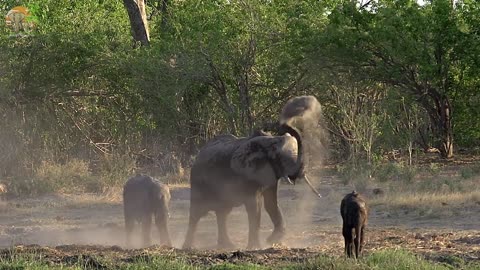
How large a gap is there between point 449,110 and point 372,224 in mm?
10500

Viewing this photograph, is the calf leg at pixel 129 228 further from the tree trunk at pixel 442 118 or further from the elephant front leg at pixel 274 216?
the tree trunk at pixel 442 118

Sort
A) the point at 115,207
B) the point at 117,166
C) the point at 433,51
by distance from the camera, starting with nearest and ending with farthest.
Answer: the point at 115,207 → the point at 117,166 → the point at 433,51

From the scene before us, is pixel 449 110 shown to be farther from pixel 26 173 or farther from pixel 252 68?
pixel 26 173

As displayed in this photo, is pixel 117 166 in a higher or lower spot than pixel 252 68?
lower

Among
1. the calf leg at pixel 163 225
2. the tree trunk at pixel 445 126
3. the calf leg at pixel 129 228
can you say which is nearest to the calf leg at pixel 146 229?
the calf leg at pixel 163 225

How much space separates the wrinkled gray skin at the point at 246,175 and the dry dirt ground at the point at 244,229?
0.38 meters

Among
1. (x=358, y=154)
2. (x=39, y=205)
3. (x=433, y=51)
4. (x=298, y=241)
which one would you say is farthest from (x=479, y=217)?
(x=433, y=51)

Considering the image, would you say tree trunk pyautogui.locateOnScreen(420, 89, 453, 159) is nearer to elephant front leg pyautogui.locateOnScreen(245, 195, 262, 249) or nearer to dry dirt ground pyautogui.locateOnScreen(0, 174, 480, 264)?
dry dirt ground pyautogui.locateOnScreen(0, 174, 480, 264)

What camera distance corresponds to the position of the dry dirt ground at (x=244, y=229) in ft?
35.4

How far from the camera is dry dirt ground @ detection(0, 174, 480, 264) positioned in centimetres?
1078

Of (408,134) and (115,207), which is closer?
(115,207)

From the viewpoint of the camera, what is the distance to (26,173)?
20625 millimetres

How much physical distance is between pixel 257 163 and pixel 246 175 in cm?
21

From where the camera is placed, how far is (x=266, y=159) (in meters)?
12.1
